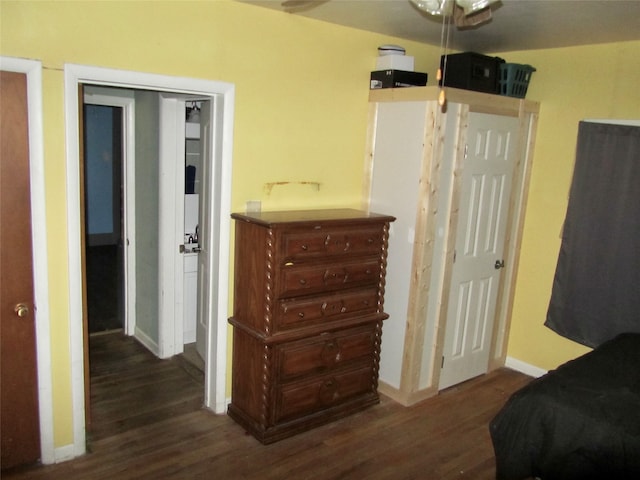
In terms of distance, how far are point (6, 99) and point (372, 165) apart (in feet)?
7.30

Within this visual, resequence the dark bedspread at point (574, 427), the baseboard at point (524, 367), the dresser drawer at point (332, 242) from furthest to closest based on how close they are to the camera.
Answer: the baseboard at point (524, 367) → the dresser drawer at point (332, 242) → the dark bedspread at point (574, 427)

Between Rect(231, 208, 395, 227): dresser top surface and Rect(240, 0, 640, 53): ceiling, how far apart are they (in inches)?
45.0

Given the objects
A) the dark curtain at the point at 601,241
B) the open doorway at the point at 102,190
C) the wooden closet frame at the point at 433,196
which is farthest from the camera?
the open doorway at the point at 102,190

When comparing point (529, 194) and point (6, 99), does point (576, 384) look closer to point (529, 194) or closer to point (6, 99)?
point (529, 194)

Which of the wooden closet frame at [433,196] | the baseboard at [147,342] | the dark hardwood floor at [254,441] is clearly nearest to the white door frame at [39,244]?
the dark hardwood floor at [254,441]

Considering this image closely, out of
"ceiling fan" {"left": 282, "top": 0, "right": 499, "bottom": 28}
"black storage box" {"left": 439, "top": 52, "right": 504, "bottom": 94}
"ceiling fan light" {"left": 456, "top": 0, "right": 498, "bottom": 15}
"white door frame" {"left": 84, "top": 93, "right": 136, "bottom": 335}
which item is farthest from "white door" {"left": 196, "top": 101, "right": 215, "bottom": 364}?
"ceiling fan light" {"left": 456, "top": 0, "right": 498, "bottom": 15}

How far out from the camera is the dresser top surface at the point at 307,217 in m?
2.98

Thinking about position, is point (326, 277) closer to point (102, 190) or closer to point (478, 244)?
point (478, 244)

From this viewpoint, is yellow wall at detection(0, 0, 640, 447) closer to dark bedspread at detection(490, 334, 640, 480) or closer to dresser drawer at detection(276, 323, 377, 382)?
dresser drawer at detection(276, 323, 377, 382)

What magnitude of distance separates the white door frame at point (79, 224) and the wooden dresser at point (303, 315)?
0.31ft

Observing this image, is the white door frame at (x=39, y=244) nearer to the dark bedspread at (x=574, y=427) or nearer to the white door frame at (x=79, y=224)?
the white door frame at (x=79, y=224)

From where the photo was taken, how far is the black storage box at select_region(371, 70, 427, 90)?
3.51 meters

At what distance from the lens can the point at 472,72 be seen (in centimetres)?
351

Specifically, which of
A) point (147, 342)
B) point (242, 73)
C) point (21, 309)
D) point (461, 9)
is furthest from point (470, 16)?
point (147, 342)
